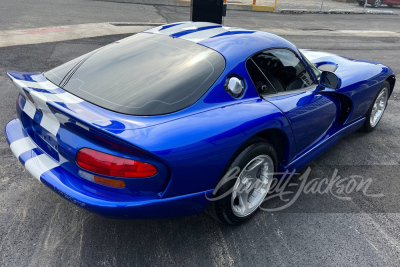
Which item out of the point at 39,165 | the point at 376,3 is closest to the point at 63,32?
the point at 39,165

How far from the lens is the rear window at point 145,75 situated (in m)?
2.09

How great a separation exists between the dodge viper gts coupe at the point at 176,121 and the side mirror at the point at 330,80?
0.04 ft

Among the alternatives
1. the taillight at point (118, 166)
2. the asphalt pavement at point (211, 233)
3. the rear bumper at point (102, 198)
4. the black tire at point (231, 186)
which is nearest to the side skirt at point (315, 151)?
the asphalt pavement at point (211, 233)

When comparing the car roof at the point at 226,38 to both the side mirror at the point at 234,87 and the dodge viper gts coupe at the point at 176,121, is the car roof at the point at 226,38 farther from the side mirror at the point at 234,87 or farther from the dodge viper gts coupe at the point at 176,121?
the side mirror at the point at 234,87

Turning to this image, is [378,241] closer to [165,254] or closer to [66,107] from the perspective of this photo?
[165,254]

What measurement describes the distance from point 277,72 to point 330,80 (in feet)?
1.87

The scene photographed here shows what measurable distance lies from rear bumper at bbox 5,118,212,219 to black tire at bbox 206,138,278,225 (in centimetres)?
11

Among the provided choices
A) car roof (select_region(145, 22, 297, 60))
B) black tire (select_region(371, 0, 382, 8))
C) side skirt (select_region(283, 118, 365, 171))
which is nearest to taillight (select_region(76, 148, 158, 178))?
car roof (select_region(145, 22, 297, 60))

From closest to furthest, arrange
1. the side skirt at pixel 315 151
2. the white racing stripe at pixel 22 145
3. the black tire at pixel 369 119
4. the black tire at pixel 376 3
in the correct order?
the white racing stripe at pixel 22 145 < the side skirt at pixel 315 151 < the black tire at pixel 369 119 < the black tire at pixel 376 3

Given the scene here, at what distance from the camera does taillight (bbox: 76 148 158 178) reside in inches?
70.9

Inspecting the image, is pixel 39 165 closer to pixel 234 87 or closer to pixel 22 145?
pixel 22 145

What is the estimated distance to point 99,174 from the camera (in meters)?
1.84

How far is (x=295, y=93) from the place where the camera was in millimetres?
2721

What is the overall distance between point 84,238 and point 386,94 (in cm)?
397
